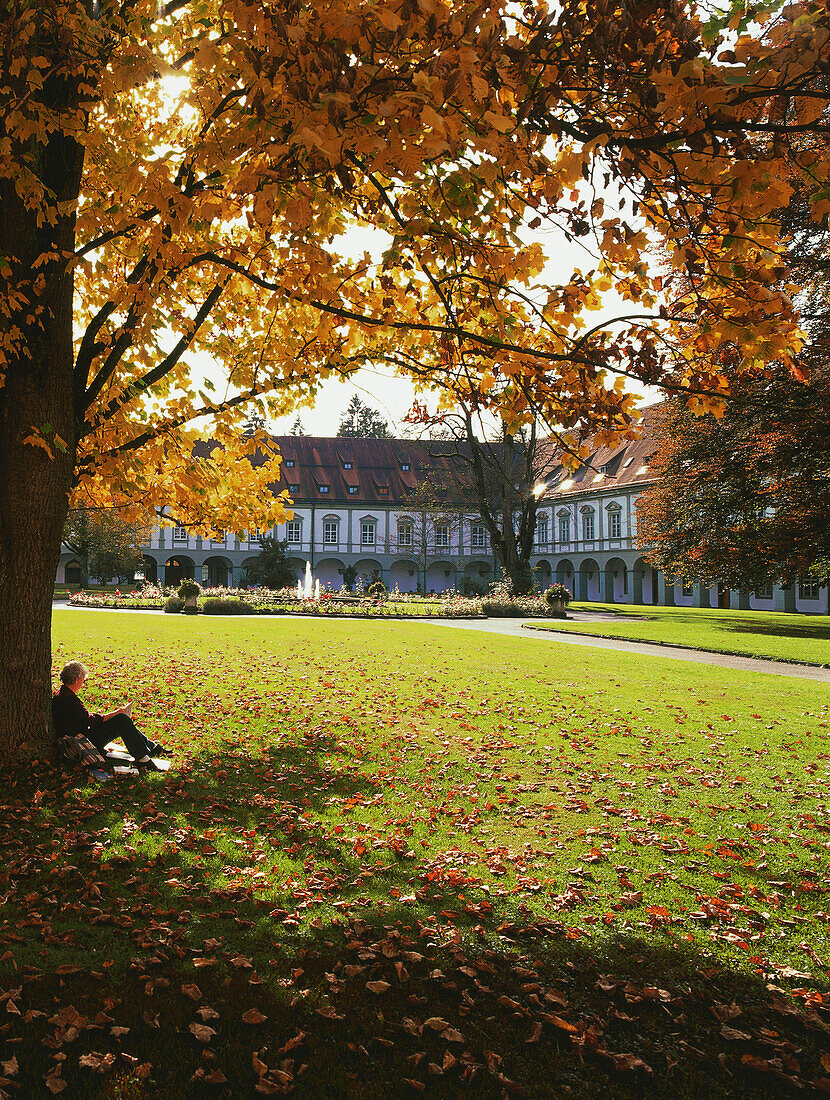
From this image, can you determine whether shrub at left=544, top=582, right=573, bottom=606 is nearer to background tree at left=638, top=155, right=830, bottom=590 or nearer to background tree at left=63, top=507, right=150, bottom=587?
background tree at left=638, top=155, right=830, bottom=590

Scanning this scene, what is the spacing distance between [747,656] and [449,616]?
14772mm

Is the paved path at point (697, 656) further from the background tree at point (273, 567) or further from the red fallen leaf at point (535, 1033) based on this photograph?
the background tree at point (273, 567)

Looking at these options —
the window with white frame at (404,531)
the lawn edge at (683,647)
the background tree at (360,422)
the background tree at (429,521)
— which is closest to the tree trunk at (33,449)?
the lawn edge at (683,647)

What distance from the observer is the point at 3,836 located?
4582 millimetres

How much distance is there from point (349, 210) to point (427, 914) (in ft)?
13.8

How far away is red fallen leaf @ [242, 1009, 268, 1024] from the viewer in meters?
2.84

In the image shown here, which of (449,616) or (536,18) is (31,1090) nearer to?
(536,18)

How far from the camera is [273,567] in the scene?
45.5 m

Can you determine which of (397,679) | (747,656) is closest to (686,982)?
(397,679)

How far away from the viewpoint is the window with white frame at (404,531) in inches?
2121

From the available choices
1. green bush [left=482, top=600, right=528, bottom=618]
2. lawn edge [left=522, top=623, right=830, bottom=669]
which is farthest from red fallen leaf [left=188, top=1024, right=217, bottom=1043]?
green bush [left=482, top=600, right=528, bottom=618]

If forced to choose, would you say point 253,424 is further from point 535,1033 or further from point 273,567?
point 535,1033

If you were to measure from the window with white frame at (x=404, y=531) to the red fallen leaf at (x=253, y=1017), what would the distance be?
2005 inches

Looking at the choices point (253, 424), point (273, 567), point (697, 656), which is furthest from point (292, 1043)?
point (253, 424)
